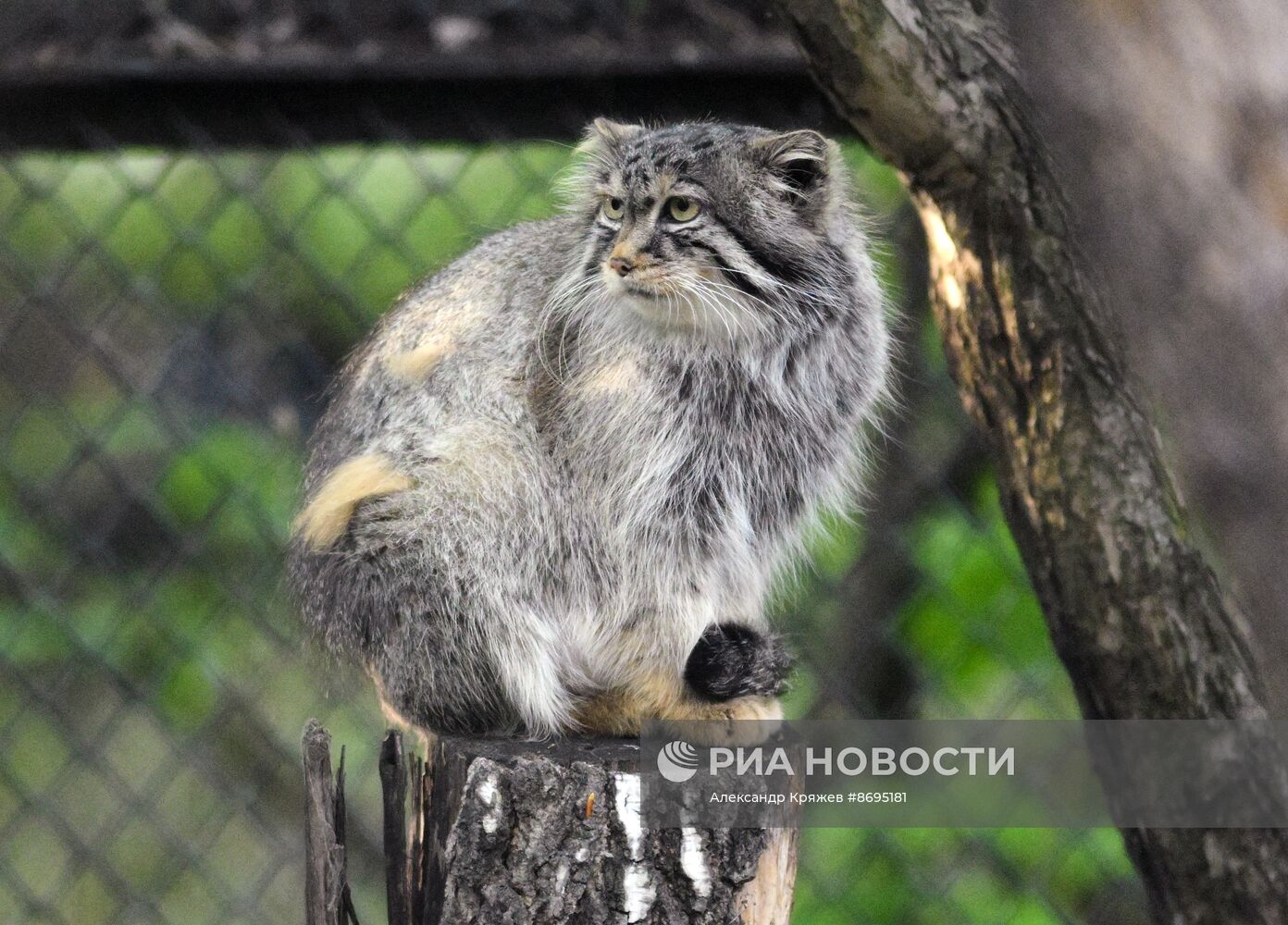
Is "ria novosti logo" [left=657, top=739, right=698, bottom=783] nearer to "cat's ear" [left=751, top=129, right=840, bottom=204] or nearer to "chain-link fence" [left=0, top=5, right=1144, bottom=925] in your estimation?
"cat's ear" [left=751, top=129, right=840, bottom=204]

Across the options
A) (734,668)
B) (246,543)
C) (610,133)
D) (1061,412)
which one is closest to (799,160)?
(610,133)

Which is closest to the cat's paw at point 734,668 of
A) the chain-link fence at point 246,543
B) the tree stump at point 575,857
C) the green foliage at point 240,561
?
the tree stump at point 575,857

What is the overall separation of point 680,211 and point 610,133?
341 mm

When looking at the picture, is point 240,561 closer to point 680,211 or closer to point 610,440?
point 610,440

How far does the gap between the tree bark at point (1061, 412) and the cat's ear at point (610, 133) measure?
377 mm

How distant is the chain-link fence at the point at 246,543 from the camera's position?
13.1ft

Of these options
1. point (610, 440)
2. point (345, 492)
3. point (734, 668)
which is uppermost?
point (610, 440)

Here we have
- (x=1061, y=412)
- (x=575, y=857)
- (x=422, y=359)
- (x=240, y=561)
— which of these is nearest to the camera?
(x=575, y=857)

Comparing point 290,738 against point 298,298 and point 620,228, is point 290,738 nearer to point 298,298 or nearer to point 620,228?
point 298,298

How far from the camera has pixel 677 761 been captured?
226cm

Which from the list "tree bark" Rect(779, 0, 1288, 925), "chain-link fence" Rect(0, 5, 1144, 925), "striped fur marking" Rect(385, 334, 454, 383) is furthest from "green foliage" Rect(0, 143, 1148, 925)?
"striped fur marking" Rect(385, 334, 454, 383)

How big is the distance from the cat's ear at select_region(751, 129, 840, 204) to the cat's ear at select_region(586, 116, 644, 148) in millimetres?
322

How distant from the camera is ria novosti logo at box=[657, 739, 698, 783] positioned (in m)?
2.19

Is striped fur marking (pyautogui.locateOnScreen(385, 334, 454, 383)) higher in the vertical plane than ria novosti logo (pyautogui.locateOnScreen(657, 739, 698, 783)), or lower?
higher
